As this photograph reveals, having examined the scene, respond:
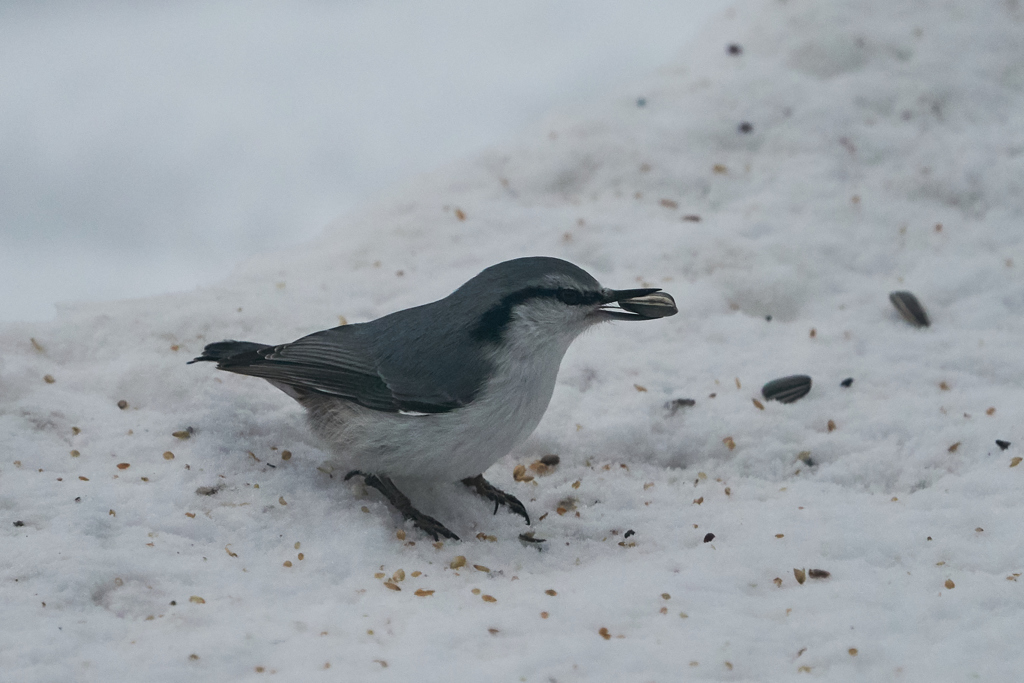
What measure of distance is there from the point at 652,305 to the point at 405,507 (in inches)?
43.6

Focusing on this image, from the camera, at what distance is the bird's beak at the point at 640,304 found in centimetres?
341

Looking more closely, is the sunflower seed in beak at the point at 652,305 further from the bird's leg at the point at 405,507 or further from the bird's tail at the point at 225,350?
the bird's tail at the point at 225,350

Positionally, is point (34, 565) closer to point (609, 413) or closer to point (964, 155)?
point (609, 413)

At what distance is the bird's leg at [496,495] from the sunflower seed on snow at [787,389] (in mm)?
1309

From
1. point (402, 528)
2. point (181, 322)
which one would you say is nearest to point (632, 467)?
point (402, 528)

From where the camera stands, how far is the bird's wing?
3.29 metres

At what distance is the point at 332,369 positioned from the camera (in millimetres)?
3436

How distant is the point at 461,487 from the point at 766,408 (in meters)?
1.38

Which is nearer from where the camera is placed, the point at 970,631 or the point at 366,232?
the point at 970,631

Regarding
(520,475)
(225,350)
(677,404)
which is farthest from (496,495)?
(225,350)

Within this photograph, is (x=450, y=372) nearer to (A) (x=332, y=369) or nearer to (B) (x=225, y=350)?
(A) (x=332, y=369)

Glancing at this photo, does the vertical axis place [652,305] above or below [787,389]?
above

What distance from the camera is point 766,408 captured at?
13.6 feet

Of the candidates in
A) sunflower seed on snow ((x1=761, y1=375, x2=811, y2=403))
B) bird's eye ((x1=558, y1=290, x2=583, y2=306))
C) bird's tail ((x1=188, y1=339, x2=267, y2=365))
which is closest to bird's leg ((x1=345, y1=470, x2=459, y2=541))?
bird's tail ((x1=188, y1=339, x2=267, y2=365))
